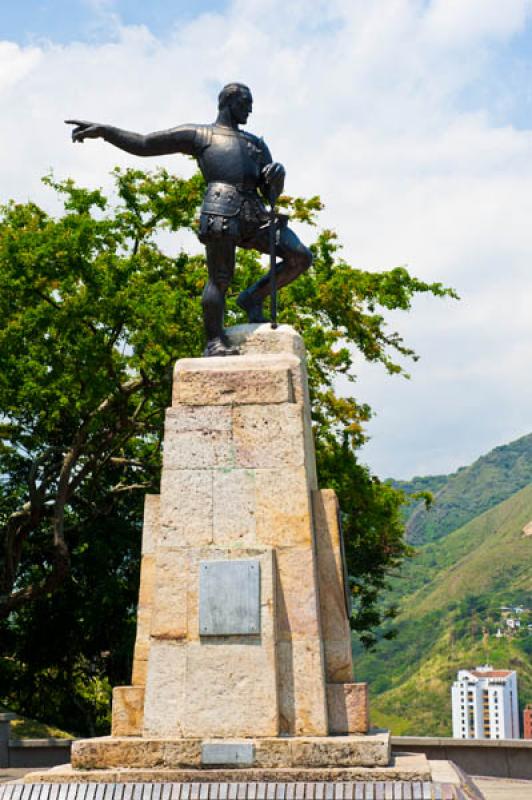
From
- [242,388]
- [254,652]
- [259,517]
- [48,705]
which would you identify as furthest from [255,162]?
[48,705]

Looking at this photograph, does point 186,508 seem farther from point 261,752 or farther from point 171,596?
point 261,752

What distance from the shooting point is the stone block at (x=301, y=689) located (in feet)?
Answer: 26.1

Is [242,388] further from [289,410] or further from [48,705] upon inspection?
[48,705]

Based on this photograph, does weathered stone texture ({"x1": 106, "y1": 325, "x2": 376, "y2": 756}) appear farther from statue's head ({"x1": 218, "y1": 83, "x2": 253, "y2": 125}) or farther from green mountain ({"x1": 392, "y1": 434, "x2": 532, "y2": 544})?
green mountain ({"x1": 392, "y1": 434, "x2": 532, "y2": 544})

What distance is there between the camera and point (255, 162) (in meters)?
9.43

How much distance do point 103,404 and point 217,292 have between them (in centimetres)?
1075

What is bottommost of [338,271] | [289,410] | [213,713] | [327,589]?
[213,713]

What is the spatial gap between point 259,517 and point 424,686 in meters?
72.0

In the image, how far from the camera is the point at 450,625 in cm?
9062

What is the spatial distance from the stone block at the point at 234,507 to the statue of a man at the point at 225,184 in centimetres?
117

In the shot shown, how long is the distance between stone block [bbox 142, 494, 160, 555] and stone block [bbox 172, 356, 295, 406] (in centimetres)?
84

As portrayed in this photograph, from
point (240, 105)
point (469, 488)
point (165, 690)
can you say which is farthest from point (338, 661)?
point (469, 488)

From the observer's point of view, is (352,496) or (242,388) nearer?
(242,388)

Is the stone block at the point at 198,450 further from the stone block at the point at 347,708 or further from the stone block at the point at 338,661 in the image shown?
the stone block at the point at 347,708
